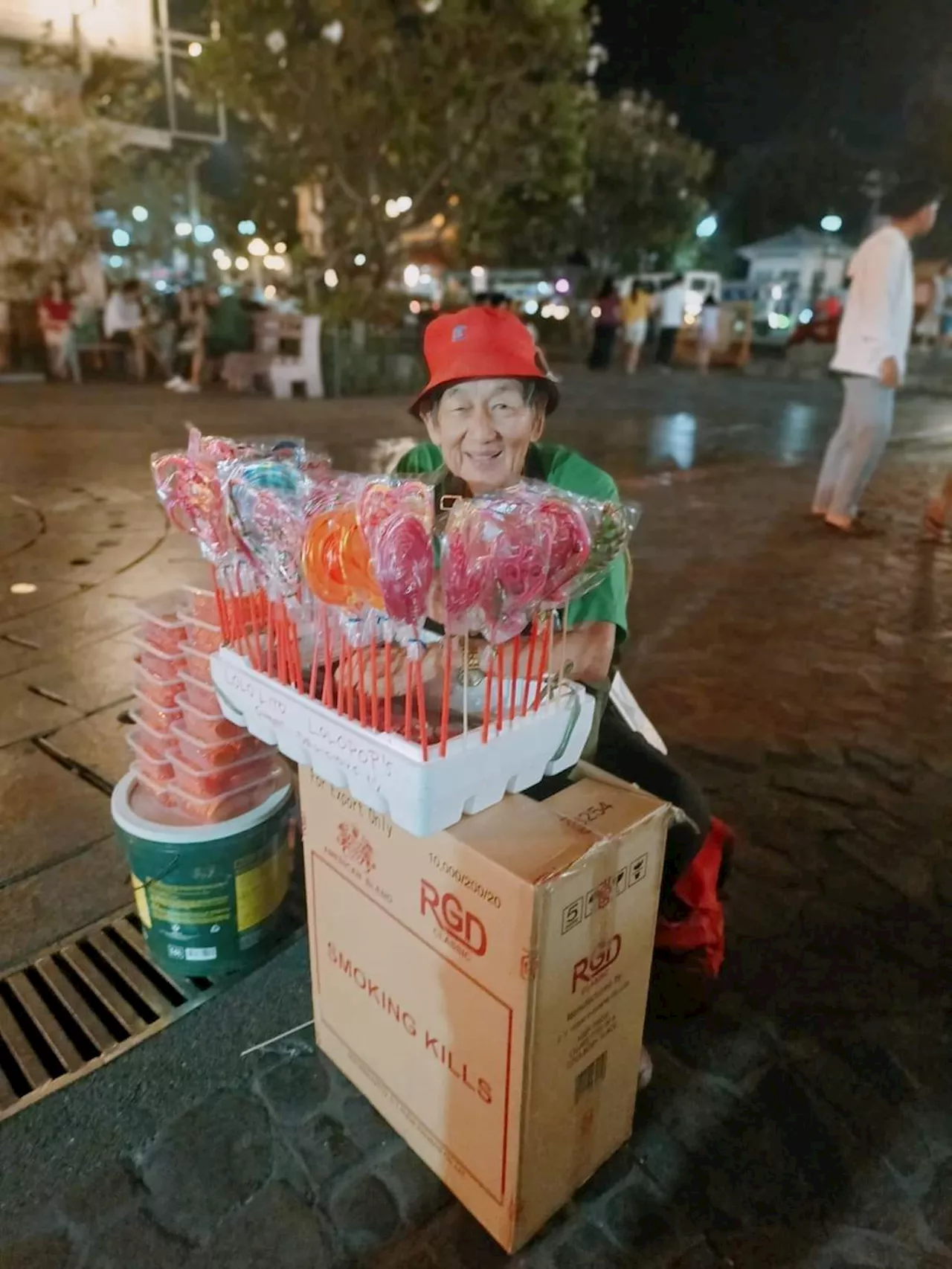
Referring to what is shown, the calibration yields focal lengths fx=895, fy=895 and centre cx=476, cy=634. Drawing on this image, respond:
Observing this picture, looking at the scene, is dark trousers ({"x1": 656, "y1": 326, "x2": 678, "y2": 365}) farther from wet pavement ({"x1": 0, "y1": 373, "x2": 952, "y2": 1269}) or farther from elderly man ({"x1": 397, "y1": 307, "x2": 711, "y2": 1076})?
elderly man ({"x1": 397, "y1": 307, "x2": 711, "y2": 1076})

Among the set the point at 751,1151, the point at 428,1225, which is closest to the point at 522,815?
the point at 428,1225

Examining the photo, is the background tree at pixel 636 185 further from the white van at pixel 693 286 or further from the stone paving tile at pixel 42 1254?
the stone paving tile at pixel 42 1254

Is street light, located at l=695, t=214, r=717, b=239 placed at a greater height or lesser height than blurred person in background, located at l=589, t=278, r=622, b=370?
greater

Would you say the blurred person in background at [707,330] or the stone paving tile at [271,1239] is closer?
the stone paving tile at [271,1239]

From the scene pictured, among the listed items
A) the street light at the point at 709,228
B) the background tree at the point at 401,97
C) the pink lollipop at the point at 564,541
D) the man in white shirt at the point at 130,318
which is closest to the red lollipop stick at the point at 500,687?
the pink lollipop at the point at 564,541

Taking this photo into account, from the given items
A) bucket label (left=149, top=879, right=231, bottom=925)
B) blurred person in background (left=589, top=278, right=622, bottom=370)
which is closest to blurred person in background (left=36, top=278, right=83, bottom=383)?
blurred person in background (left=589, top=278, right=622, bottom=370)

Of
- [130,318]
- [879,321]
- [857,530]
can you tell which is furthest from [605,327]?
[879,321]

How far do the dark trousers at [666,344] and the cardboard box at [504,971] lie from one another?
59.8 ft

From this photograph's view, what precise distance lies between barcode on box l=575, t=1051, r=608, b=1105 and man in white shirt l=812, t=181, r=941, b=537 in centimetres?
508

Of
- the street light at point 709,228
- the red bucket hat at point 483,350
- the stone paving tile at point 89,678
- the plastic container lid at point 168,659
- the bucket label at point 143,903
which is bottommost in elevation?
the stone paving tile at point 89,678

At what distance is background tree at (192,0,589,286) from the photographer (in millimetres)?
11719

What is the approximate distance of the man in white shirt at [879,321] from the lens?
5.36 metres

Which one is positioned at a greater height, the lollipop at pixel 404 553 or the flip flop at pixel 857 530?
the lollipop at pixel 404 553

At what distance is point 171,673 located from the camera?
2.16 metres
